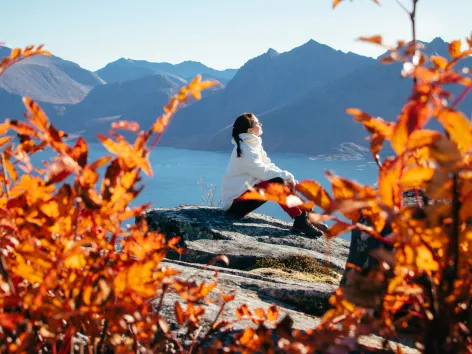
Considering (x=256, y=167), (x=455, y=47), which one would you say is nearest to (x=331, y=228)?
(x=455, y=47)

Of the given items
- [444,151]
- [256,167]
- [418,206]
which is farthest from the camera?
[256,167]

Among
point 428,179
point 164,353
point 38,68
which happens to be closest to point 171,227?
point 164,353

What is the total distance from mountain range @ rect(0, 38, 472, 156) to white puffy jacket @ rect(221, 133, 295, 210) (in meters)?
69.5

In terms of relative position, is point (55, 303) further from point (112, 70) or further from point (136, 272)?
point (112, 70)

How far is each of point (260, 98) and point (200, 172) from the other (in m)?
41.8

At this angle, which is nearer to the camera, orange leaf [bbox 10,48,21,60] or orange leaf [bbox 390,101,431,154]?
orange leaf [bbox 390,101,431,154]

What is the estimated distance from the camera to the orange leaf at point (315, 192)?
61 cm

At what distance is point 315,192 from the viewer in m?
0.62

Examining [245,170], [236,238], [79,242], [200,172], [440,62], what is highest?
[440,62]

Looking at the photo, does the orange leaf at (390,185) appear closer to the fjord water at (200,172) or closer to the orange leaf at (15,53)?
the orange leaf at (15,53)

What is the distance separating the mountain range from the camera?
7956 centimetres

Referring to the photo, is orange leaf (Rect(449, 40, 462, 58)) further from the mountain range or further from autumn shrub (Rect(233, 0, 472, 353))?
the mountain range

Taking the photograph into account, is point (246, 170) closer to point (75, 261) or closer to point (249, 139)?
point (249, 139)

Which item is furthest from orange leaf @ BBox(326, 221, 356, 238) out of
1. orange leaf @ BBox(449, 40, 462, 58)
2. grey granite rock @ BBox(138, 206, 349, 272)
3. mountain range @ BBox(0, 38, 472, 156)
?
mountain range @ BBox(0, 38, 472, 156)
